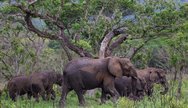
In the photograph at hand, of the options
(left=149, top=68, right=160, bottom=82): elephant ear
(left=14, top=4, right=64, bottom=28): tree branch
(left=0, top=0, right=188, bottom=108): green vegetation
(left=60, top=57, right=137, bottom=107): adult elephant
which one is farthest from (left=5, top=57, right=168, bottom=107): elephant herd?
(left=14, top=4, right=64, bottom=28): tree branch

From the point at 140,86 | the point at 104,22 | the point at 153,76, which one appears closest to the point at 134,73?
the point at 140,86

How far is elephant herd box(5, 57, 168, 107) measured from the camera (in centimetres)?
1667

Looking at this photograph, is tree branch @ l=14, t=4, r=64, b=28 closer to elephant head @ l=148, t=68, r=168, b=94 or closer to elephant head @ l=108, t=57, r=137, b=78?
elephant head @ l=108, t=57, r=137, b=78

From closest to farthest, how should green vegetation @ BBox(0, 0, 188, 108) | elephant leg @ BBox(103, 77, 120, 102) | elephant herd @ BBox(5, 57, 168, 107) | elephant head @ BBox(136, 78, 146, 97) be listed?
1. elephant leg @ BBox(103, 77, 120, 102)
2. elephant herd @ BBox(5, 57, 168, 107)
3. elephant head @ BBox(136, 78, 146, 97)
4. green vegetation @ BBox(0, 0, 188, 108)

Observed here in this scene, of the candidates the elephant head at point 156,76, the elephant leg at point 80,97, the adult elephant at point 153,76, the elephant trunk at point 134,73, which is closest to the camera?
the elephant leg at point 80,97

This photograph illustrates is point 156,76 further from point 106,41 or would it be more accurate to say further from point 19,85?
point 19,85

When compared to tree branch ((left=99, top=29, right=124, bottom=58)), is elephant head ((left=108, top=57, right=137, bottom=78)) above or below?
below

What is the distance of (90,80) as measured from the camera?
16.7 metres

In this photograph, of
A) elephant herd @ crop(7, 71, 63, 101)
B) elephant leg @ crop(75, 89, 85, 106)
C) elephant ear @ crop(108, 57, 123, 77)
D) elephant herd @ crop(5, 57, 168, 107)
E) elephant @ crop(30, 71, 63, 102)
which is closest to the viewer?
elephant leg @ crop(75, 89, 85, 106)

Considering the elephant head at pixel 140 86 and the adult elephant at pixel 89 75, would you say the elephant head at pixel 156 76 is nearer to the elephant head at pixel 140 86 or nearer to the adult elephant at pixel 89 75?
the elephant head at pixel 140 86

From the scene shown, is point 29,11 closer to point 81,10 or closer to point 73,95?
point 81,10

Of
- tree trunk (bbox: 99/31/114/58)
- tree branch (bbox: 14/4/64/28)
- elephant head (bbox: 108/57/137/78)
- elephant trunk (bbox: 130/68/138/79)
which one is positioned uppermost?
tree branch (bbox: 14/4/64/28)

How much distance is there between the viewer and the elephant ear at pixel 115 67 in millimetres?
16844

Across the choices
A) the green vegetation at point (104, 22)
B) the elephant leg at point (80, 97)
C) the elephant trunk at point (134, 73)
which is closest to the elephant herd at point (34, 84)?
the green vegetation at point (104, 22)
